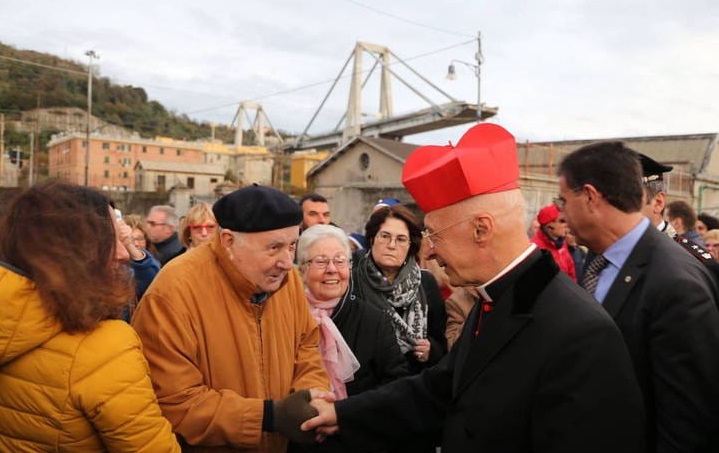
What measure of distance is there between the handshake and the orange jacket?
3.8 inches

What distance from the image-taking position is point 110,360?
166 centimetres

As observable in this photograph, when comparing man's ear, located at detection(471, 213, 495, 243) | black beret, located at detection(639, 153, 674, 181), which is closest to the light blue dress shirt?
black beret, located at detection(639, 153, 674, 181)

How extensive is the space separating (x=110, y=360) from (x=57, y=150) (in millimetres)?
70661

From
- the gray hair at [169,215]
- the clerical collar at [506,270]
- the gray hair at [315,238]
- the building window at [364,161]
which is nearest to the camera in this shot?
the clerical collar at [506,270]

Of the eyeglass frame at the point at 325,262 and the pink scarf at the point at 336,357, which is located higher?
the eyeglass frame at the point at 325,262

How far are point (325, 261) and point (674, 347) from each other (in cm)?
178

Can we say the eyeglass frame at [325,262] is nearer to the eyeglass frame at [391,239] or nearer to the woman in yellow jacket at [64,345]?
the eyeglass frame at [391,239]

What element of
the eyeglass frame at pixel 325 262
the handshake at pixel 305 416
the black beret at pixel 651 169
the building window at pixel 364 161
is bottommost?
the handshake at pixel 305 416

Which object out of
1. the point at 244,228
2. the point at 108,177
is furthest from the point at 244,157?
the point at 244,228

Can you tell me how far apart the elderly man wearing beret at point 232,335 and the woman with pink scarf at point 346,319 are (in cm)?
57

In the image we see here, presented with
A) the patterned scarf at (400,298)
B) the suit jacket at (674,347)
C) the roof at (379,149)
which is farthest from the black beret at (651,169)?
the roof at (379,149)

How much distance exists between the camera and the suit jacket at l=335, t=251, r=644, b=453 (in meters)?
1.51

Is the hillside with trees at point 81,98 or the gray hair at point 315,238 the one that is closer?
the gray hair at point 315,238

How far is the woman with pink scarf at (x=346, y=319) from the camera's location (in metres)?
3.08
